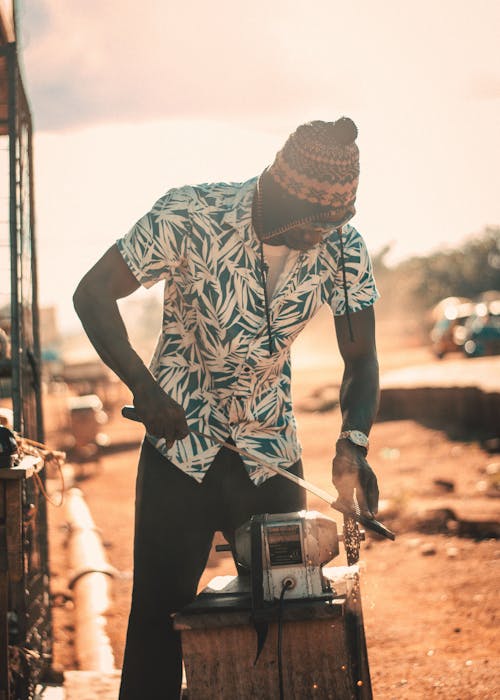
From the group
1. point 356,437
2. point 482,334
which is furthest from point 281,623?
point 482,334

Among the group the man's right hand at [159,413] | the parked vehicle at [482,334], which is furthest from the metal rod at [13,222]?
the parked vehicle at [482,334]

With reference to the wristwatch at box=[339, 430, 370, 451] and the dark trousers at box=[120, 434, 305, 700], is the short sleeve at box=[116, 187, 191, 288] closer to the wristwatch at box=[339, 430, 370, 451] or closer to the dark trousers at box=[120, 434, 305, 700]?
the dark trousers at box=[120, 434, 305, 700]

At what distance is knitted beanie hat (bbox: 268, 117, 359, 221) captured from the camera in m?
2.79

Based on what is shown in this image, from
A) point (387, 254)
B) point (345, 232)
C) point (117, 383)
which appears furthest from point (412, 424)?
point (387, 254)

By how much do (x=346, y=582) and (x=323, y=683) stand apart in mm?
296

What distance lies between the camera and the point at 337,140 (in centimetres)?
284

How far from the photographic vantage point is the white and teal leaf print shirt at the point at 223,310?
2.92 m

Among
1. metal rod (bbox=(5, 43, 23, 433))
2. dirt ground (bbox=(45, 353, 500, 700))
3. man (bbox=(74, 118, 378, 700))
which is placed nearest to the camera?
man (bbox=(74, 118, 378, 700))

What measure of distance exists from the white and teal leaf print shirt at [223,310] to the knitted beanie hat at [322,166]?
0.18 meters

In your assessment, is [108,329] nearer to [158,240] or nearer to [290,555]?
[158,240]

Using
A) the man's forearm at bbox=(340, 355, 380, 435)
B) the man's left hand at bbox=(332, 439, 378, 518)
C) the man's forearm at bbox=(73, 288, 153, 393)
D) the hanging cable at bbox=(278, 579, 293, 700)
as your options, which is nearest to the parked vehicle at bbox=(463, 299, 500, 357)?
the man's forearm at bbox=(340, 355, 380, 435)

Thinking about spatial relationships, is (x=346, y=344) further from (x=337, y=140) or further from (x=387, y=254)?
(x=387, y=254)

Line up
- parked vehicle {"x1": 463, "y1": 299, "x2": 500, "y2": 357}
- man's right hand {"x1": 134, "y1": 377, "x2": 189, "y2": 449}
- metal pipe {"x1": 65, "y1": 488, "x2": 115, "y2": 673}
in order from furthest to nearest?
parked vehicle {"x1": 463, "y1": 299, "x2": 500, "y2": 357} < metal pipe {"x1": 65, "y1": 488, "x2": 115, "y2": 673} < man's right hand {"x1": 134, "y1": 377, "x2": 189, "y2": 449}

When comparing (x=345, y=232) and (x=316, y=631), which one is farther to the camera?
(x=345, y=232)
